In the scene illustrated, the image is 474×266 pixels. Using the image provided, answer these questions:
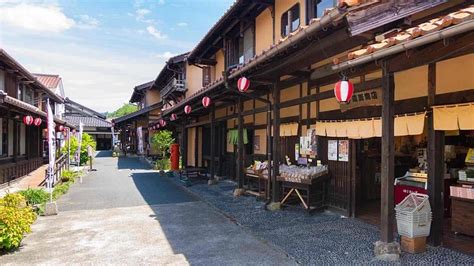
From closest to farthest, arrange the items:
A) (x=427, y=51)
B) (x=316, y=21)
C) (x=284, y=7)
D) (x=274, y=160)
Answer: (x=427, y=51), (x=316, y=21), (x=274, y=160), (x=284, y=7)

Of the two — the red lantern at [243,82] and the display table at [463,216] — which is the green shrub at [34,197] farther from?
the display table at [463,216]

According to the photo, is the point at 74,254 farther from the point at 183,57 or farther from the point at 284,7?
the point at 183,57

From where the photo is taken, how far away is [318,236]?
20.8 ft

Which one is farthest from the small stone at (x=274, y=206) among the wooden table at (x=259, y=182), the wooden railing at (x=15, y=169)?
the wooden railing at (x=15, y=169)

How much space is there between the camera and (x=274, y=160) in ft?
28.8

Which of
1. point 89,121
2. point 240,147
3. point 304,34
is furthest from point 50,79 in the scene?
point 304,34

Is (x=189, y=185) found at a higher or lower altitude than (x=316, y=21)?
lower

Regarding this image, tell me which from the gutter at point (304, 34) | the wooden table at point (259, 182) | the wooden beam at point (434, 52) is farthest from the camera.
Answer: the wooden table at point (259, 182)

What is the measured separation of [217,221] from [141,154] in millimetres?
25424

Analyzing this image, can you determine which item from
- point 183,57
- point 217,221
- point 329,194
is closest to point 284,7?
point 329,194

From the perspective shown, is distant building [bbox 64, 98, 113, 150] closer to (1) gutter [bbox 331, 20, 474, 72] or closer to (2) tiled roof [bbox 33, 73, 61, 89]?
(2) tiled roof [bbox 33, 73, 61, 89]

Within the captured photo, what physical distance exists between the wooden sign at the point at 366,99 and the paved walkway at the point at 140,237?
3417mm

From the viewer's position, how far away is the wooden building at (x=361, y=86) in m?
4.54

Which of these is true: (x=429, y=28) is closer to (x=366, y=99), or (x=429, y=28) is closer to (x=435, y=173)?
(x=435, y=173)
